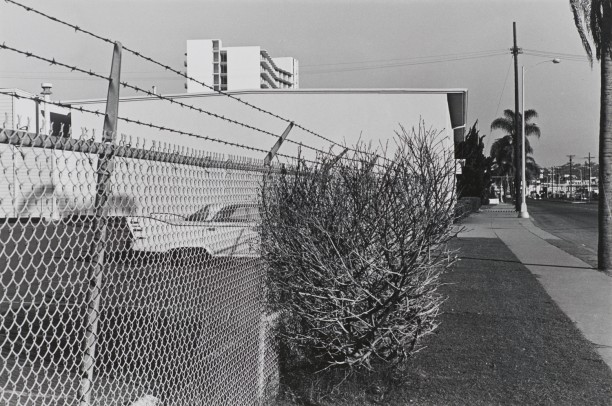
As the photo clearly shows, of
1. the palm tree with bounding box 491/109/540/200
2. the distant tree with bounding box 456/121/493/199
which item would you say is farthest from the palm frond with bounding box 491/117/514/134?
the distant tree with bounding box 456/121/493/199

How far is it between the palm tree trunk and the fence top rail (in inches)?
375

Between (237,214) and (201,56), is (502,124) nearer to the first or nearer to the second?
(201,56)

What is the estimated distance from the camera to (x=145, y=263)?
3432 millimetres

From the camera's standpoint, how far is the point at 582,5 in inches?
503

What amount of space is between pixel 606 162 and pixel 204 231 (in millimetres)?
10161

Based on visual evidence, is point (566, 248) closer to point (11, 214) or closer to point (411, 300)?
point (411, 300)

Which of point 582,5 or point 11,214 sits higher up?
point 582,5

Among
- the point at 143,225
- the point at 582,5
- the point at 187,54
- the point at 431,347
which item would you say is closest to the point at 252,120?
the point at 582,5

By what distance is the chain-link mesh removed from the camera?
2350 mm

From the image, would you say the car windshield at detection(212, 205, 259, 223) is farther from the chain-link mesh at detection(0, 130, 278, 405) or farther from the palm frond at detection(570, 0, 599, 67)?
the palm frond at detection(570, 0, 599, 67)

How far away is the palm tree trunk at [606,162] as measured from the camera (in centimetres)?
1214

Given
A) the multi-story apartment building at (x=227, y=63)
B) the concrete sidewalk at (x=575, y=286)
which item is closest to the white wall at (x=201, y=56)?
the multi-story apartment building at (x=227, y=63)

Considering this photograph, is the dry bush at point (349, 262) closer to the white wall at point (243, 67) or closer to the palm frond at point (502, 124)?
the palm frond at point (502, 124)

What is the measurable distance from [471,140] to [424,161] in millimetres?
40538
